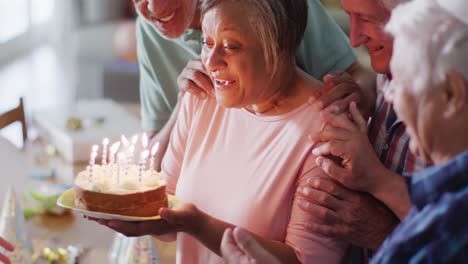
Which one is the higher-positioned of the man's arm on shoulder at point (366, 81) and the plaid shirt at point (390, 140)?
the man's arm on shoulder at point (366, 81)

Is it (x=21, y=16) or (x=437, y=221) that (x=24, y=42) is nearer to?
(x=21, y=16)

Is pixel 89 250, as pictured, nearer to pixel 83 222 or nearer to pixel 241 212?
pixel 83 222

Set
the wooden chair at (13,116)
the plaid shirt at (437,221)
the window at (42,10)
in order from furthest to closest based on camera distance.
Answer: the window at (42,10)
the wooden chair at (13,116)
the plaid shirt at (437,221)

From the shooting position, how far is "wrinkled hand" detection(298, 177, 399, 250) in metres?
1.58

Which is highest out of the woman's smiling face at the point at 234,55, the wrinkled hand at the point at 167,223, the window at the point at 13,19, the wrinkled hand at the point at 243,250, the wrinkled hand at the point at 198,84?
the woman's smiling face at the point at 234,55

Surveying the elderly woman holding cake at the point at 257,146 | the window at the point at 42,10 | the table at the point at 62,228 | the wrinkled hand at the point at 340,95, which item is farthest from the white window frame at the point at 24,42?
the wrinkled hand at the point at 340,95

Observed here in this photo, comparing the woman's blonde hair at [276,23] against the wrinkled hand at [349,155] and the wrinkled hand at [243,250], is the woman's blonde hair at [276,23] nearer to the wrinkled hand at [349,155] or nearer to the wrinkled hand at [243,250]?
the wrinkled hand at [349,155]

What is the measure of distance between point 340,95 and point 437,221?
635mm

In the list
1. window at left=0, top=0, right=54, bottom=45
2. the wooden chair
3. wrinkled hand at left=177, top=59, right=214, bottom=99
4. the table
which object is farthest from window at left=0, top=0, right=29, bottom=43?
wrinkled hand at left=177, top=59, right=214, bottom=99

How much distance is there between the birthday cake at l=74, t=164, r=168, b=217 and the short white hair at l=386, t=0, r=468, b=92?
2.49 feet

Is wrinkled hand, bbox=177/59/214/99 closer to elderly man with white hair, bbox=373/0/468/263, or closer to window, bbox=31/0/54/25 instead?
elderly man with white hair, bbox=373/0/468/263

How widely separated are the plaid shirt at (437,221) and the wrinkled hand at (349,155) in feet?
1.23

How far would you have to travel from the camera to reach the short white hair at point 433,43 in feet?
3.68

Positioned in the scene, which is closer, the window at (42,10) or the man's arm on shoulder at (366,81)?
the man's arm on shoulder at (366,81)
